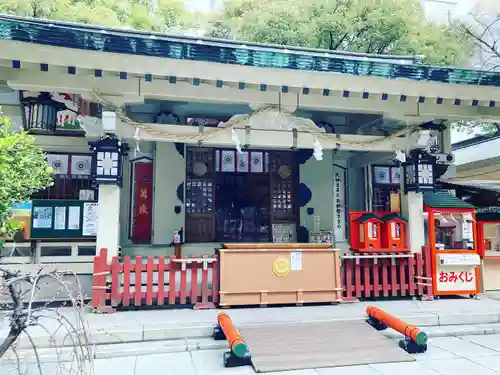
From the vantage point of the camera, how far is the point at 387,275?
7477 mm

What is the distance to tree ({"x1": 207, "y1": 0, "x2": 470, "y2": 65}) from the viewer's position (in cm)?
1439

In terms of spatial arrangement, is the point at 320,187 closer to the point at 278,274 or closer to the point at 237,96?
the point at 278,274

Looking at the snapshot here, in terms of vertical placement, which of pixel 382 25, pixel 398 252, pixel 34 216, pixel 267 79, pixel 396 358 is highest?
pixel 382 25

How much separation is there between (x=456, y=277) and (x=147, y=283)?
19.6 feet

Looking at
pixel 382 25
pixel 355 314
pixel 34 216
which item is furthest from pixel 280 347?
pixel 382 25

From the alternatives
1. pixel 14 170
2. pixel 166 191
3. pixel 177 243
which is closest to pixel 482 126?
pixel 166 191

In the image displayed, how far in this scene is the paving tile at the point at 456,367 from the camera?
4.42 metres

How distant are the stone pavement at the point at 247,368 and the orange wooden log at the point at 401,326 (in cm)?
24

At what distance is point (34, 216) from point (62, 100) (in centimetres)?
249

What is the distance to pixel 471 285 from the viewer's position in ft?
25.2

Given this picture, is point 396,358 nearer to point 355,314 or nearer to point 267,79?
point 355,314

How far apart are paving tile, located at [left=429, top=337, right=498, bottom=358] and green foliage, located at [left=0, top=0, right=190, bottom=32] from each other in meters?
14.9

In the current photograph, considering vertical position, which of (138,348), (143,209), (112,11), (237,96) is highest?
(112,11)

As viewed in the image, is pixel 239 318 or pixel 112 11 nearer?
pixel 239 318
